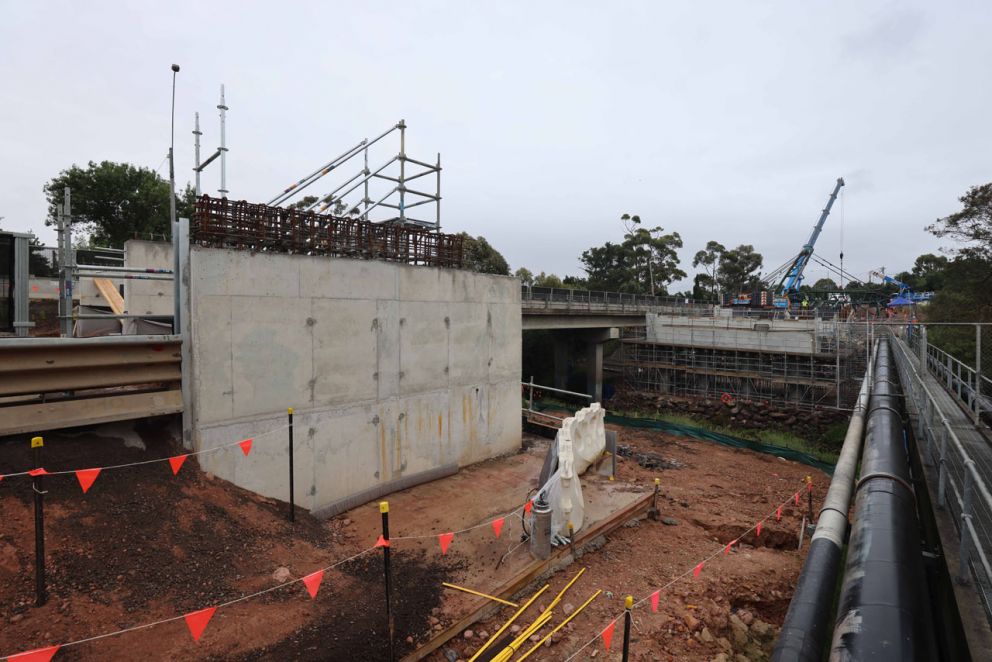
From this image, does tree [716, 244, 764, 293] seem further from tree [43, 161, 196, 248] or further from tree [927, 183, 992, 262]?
tree [43, 161, 196, 248]

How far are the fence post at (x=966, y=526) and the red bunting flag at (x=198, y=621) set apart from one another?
720cm

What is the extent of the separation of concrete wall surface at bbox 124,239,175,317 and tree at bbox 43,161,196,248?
60.3 ft

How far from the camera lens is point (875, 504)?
17.7 feet

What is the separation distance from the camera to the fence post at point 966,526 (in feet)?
13.3

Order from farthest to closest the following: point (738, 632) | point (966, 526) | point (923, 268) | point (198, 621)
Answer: point (923, 268) < point (738, 632) < point (198, 621) < point (966, 526)

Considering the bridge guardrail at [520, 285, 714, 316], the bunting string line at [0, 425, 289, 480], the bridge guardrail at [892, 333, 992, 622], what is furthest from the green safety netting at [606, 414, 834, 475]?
the bunting string line at [0, 425, 289, 480]

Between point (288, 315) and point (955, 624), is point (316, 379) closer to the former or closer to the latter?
point (288, 315)

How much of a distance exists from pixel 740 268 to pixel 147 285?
8592cm

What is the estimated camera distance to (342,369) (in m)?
10.2

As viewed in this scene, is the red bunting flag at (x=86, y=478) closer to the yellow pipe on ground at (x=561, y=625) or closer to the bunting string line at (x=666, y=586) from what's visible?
the yellow pipe on ground at (x=561, y=625)

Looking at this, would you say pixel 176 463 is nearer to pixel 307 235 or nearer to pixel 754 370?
pixel 307 235

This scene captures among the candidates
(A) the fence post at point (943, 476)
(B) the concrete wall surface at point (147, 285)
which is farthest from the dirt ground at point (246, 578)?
(B) the concrete wall surface at point (147, 285)

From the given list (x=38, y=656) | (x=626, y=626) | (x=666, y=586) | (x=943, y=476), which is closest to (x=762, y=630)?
(x=666, y=586)

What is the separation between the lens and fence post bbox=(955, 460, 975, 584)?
4.05 metres
